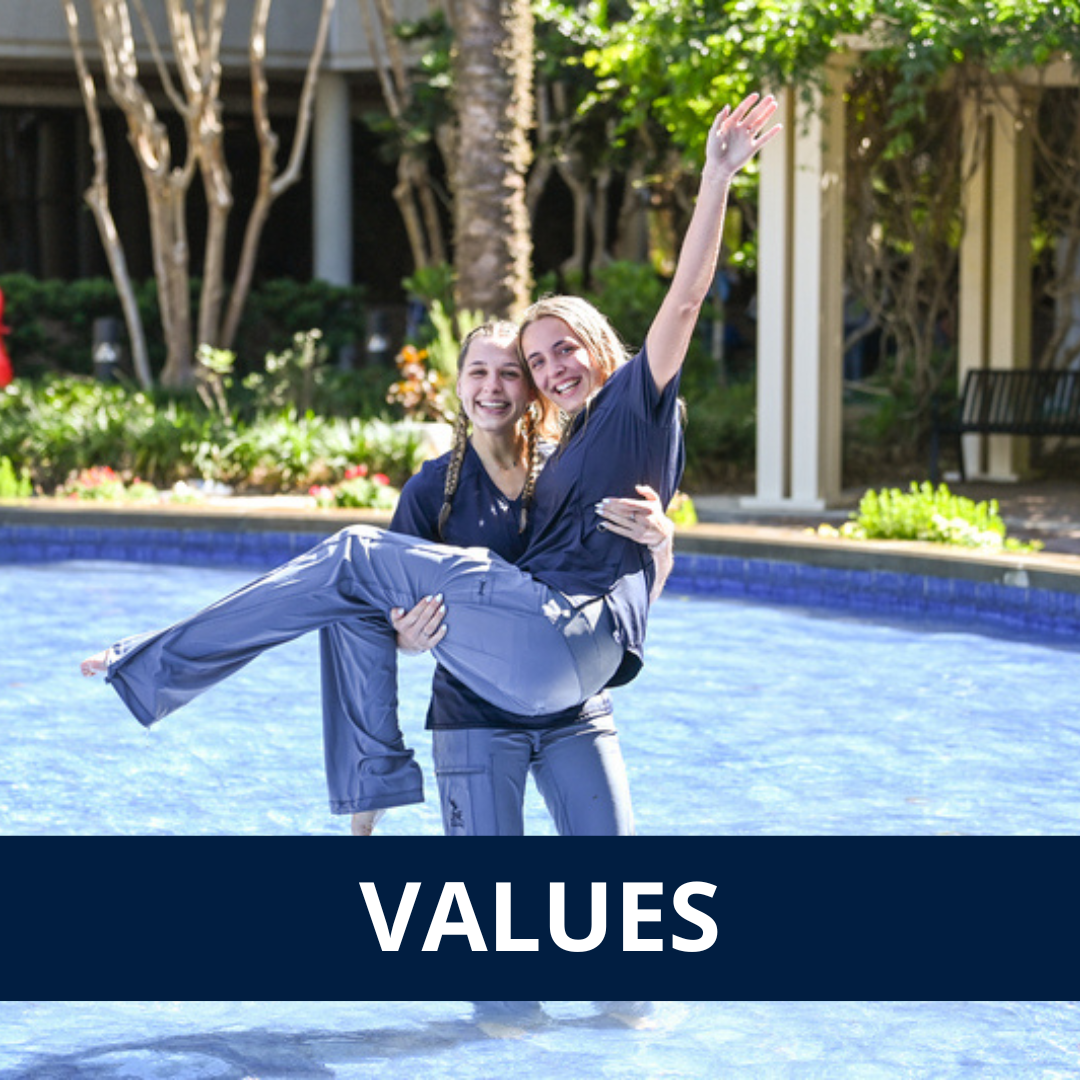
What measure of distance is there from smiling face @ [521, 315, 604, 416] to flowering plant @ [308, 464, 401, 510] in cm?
813

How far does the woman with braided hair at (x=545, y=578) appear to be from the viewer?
3752 mm

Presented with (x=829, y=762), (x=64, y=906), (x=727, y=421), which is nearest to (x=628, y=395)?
(x=64, y=906)

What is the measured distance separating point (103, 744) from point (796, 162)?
669 cm

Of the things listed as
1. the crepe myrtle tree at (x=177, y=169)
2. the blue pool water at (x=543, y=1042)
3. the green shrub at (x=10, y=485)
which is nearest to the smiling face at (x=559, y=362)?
the blue pool water at (x=543, y=1042)

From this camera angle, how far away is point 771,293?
12344mm

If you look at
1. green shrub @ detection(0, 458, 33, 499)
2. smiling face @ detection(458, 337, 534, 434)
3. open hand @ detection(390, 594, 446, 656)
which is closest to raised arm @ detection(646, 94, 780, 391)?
smiling face @ detection(458, 337, 534, 434)

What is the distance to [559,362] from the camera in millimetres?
3947

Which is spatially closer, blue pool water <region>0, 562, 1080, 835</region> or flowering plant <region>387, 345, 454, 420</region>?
blue pool water <region>0, 562, 1080, 835</region>

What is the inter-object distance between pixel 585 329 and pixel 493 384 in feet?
0.75

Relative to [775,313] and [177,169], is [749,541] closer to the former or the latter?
[775,313]

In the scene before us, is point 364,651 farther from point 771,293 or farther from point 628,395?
point 771,293

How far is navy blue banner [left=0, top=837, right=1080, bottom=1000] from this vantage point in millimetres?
3348

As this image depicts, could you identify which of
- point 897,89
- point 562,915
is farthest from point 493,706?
point 897,89

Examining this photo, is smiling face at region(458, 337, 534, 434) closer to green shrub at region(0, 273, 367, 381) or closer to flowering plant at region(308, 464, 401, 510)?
flowering plant at region(308, 464, 401, 510)
